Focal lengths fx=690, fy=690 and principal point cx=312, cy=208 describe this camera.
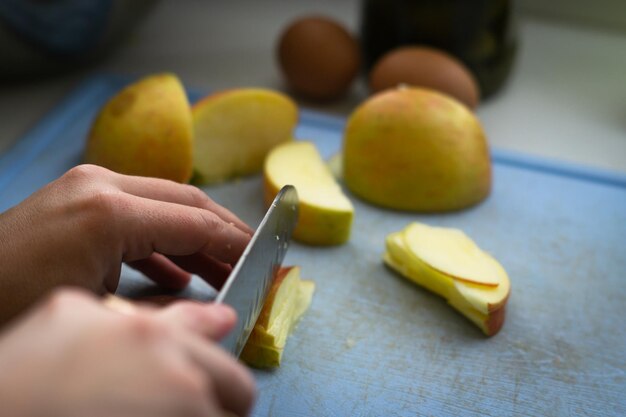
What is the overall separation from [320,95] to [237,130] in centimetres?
35

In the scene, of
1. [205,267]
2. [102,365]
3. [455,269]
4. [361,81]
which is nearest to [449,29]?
[361,81]

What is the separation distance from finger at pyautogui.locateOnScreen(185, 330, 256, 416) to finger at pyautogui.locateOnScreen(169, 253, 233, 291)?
0.40 meters

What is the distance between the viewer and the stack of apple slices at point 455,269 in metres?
0.92

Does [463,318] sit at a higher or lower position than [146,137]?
lower

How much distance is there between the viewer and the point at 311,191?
110 cm

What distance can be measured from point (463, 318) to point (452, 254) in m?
0.10

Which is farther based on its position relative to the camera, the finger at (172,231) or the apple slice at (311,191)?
the apple slice at (311,191)

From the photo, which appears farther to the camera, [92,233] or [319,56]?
[319,56]

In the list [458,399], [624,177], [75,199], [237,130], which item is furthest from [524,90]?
[75,199]

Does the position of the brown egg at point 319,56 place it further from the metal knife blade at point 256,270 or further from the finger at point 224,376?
the finger at point 224,376

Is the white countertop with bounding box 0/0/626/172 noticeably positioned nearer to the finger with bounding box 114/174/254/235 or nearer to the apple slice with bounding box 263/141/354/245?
the apple slice with bounding box 263/141/354/245

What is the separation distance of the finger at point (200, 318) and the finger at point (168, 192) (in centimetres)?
31

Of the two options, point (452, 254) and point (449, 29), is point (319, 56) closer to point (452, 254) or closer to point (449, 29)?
point (449, 29)

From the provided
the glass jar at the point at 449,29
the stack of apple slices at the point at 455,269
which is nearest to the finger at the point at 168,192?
the stack of apple slices at the point at 455,269
